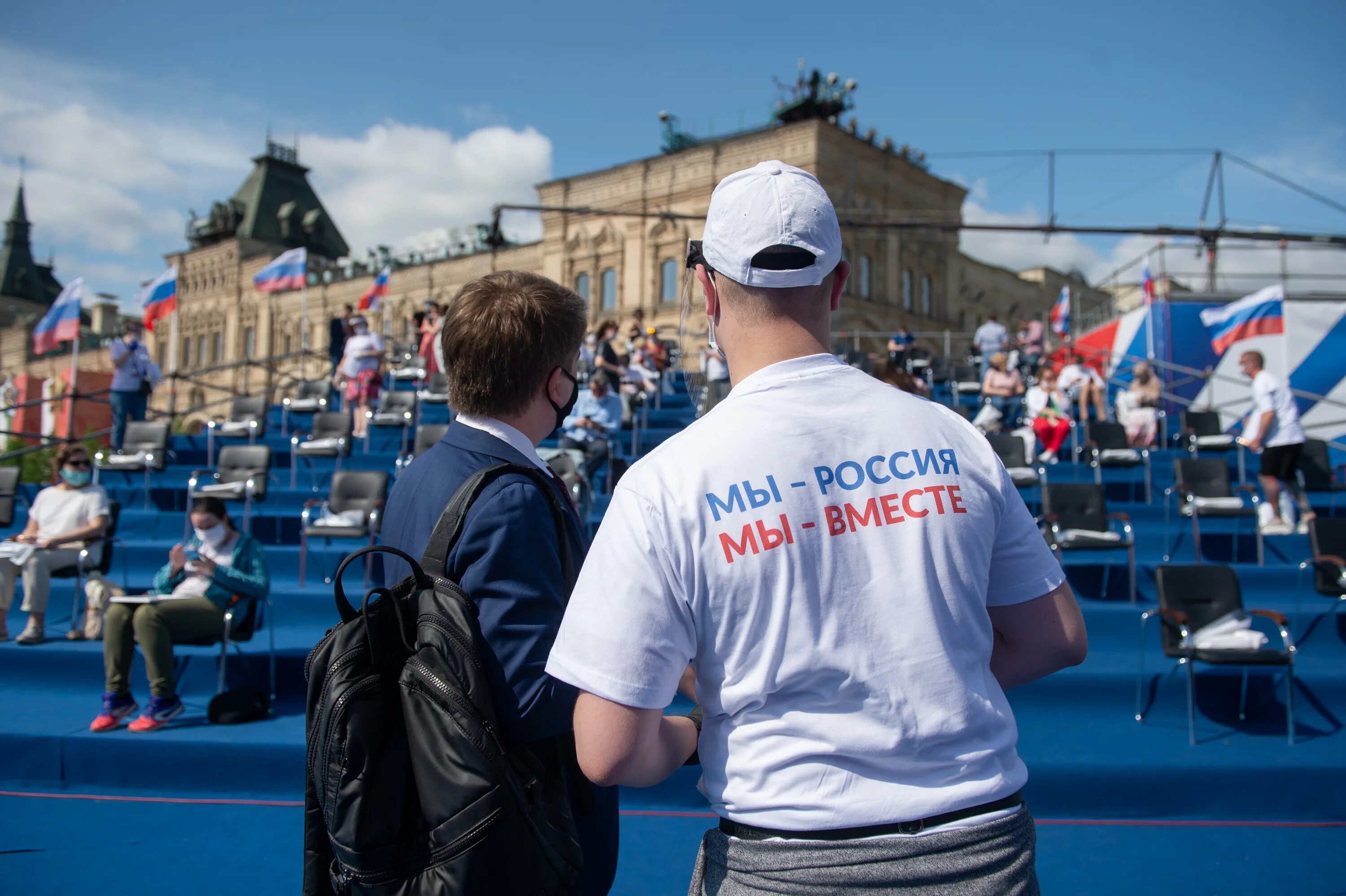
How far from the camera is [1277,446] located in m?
8.03

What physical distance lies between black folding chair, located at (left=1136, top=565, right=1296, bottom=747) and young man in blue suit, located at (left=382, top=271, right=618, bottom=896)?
435 cm

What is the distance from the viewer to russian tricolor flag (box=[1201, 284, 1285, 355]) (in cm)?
1425

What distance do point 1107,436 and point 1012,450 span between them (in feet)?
4.59

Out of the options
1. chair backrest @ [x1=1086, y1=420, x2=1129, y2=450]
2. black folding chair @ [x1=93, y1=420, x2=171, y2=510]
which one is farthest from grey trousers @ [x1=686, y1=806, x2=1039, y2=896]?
black folding chair @ [x1=93, y1=420, x2=171, y2=510]

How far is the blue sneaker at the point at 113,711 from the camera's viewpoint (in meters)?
4.45

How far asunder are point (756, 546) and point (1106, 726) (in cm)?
475

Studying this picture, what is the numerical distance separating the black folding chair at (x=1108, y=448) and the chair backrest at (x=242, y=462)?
8178 mm

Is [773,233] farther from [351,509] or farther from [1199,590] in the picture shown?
[351,509]

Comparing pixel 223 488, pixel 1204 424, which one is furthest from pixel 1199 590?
pixel 223 488

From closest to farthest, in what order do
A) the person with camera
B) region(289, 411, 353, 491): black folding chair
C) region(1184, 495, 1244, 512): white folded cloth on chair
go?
region(1184, 495, 1244, 512): white folded cloth on chair, region(289, 411, 353, 491): black folding chair, the person with camera

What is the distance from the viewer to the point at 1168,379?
55.5ft

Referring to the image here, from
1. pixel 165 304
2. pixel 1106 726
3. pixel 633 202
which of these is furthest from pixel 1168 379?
pixel 633 202

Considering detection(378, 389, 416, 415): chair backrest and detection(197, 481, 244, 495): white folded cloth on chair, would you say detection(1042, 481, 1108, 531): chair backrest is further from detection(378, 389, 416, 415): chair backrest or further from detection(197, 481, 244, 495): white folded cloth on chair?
detection(378, 389, 416, 415): chair backrest

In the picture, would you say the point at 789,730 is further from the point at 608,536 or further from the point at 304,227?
the point at 304,227
